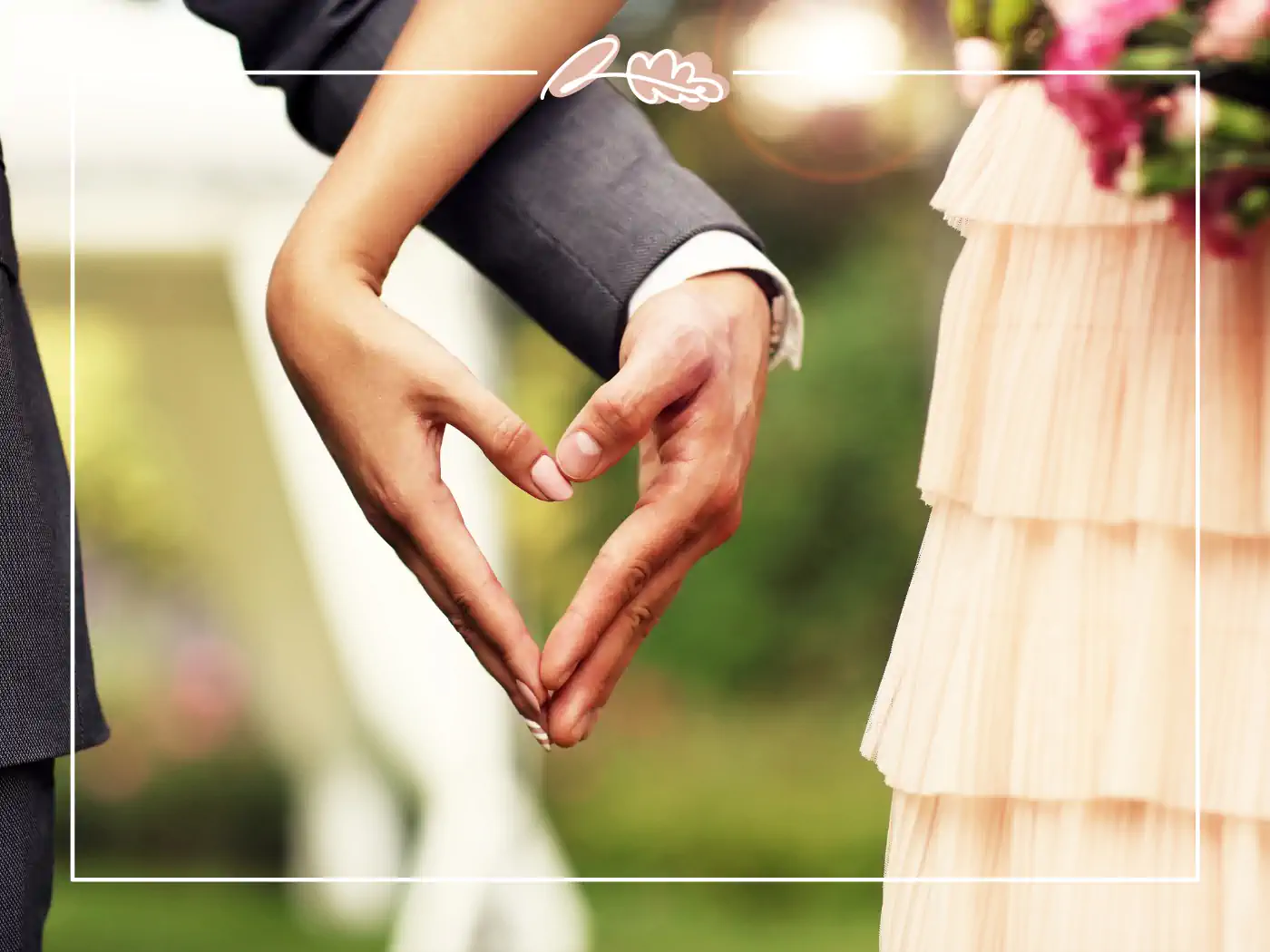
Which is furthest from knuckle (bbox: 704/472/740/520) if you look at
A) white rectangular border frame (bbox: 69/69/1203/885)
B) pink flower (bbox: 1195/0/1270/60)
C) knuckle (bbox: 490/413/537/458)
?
pink flower (bbox: 1195/0/1270/60)

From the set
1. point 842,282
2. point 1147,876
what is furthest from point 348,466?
point 1147,876

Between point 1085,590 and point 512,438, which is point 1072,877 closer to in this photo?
point 1085,590

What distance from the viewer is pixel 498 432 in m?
0.63

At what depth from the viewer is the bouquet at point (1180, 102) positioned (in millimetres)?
521

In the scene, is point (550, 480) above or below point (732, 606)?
above

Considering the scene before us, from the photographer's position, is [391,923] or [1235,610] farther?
[391,923]

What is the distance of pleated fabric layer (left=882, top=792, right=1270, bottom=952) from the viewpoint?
59cm

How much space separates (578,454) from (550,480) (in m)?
0.02

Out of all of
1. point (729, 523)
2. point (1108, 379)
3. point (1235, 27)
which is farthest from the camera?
point (729, 523)

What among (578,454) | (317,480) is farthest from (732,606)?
(317,480)

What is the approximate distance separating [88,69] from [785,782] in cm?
64

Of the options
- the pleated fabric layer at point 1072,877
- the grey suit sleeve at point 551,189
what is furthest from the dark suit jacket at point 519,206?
the pleated fabric layer at point 1072,877

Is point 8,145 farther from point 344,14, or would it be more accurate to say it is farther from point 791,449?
point 791,449

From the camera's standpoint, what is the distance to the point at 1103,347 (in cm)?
61
